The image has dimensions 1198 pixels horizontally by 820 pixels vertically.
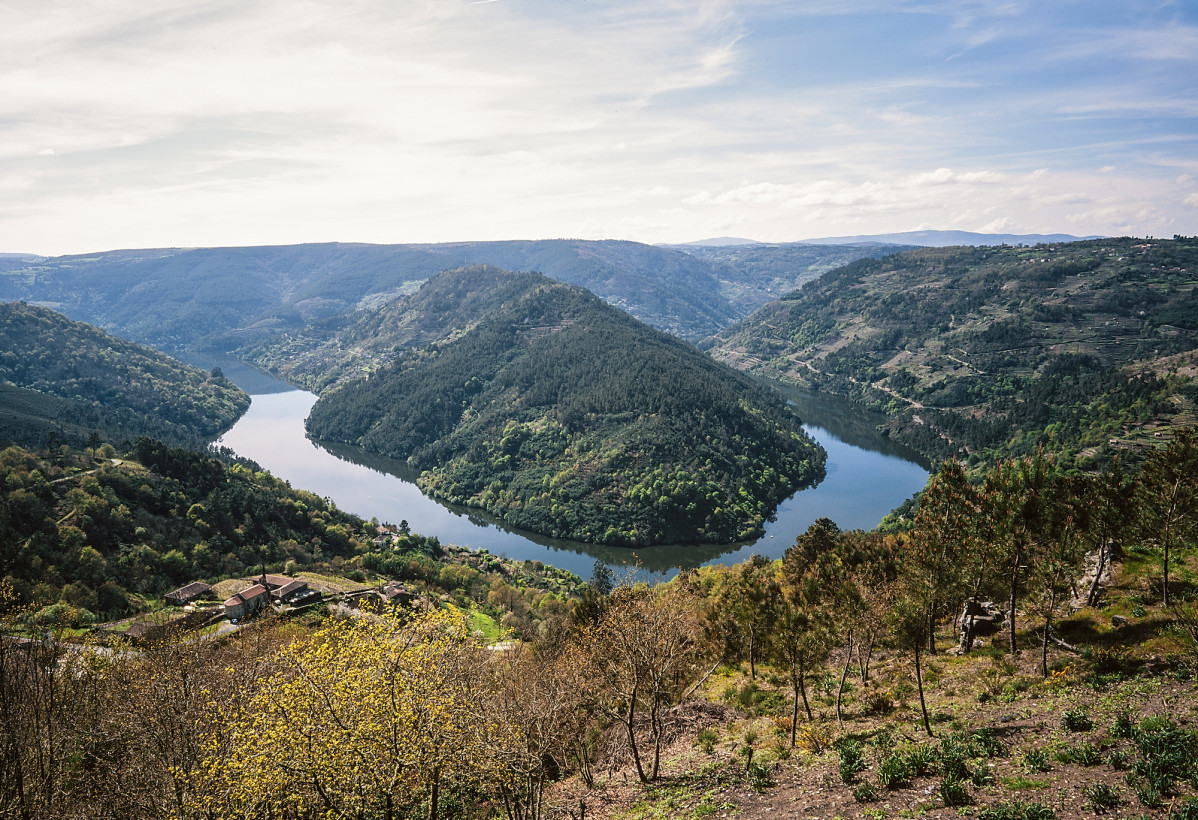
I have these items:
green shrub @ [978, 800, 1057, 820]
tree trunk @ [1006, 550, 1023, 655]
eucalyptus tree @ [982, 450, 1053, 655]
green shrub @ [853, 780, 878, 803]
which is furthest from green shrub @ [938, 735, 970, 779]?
eucalyptus tree @ [982, 450, 1053, 655]

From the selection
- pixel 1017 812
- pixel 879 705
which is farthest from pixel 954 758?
pixel 879 705

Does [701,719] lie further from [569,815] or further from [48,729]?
[48,729]

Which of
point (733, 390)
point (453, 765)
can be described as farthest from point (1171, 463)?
point (733, 390)

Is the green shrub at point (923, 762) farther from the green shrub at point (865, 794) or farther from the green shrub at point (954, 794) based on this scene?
the green shrub at point (954, 794)

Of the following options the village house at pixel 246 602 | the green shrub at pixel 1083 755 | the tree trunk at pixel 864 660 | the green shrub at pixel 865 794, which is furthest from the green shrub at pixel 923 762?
the village house at pixel 246 602

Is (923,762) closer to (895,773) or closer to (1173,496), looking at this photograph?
(895,773)
